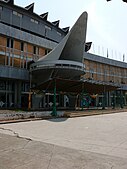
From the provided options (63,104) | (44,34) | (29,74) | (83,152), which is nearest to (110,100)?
(63,104)

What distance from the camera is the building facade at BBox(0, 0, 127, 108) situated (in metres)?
32.3

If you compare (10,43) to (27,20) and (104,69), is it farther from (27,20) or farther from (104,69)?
(104,69)

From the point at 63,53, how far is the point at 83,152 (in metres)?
29.6

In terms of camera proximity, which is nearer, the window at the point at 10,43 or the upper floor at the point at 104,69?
the window at the point at 10,43

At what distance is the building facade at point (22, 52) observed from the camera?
3231cm

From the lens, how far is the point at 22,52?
34.4 meters

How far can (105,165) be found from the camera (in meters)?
5.52

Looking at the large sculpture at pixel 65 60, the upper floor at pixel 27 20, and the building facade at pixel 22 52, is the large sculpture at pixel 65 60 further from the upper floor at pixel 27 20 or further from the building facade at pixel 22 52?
the upper floor at pixel 27 20

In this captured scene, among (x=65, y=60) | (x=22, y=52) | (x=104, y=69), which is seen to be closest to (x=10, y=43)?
(x=22, y=52)

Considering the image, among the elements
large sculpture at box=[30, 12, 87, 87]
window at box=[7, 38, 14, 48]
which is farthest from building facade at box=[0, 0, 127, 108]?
large sculpture at box=[30, 12, 87, 87]

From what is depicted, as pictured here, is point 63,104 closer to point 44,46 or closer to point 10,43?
point 44,46

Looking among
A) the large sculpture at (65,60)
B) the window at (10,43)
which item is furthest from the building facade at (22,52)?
the large sculpture at (65,60)

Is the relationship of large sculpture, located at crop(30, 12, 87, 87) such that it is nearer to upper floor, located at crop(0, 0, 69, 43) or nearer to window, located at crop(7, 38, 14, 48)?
window, located at crop(7, 38, 14, 48)

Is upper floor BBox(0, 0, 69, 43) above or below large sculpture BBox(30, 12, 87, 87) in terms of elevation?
above
